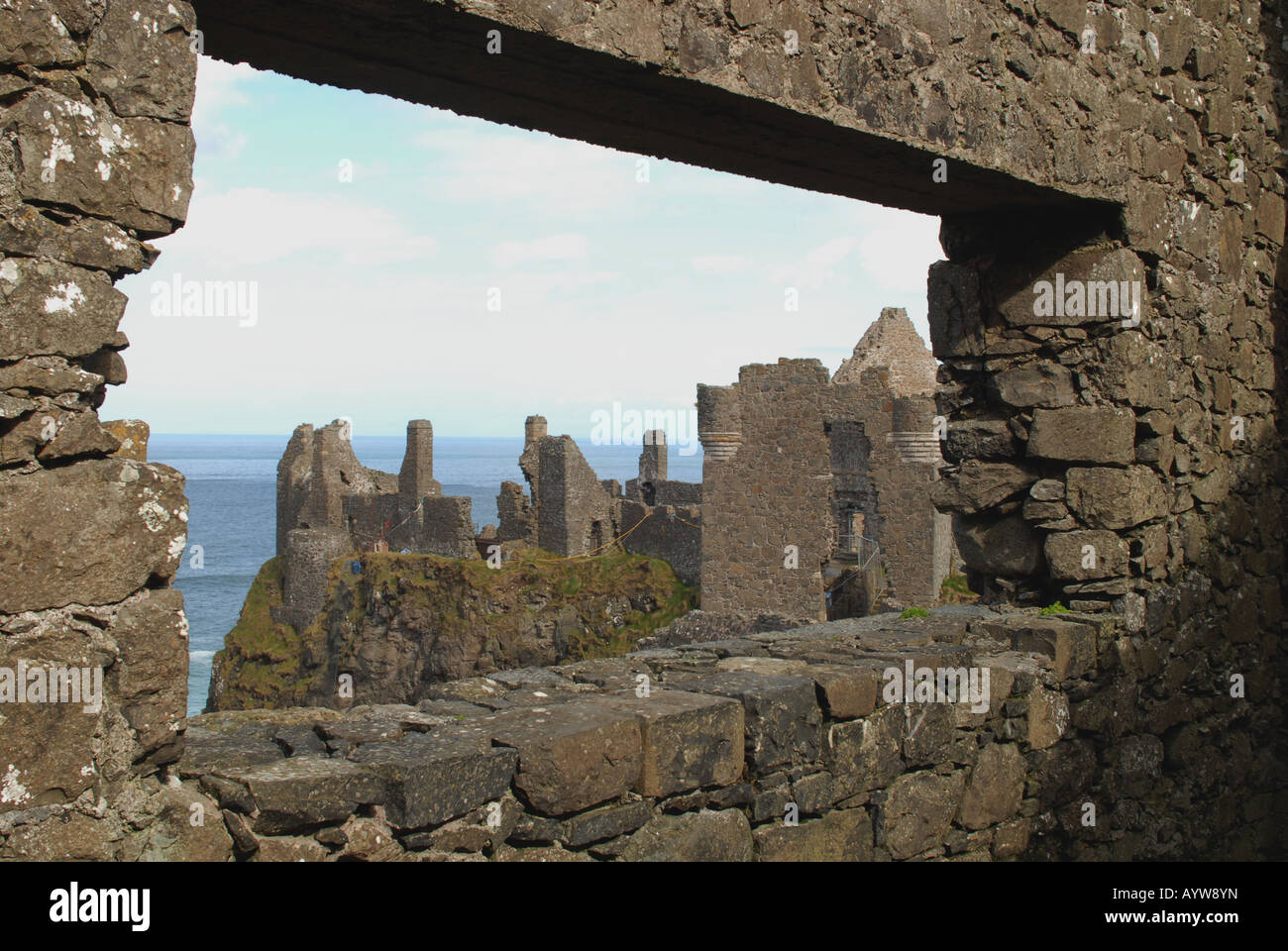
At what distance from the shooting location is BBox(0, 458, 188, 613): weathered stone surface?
2443 millimetres

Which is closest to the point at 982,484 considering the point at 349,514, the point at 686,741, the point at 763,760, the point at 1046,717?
the point at 1046,717

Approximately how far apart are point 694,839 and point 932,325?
3.35 meters

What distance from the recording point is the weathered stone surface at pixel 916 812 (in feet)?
15.0

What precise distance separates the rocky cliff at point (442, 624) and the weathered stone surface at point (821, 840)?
1936 centimetres

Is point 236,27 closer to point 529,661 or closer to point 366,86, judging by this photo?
point 366,86

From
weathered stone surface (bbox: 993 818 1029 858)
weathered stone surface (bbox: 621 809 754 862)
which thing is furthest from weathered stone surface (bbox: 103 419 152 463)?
weathered stone surface (bbox: 993 818 1029 858)

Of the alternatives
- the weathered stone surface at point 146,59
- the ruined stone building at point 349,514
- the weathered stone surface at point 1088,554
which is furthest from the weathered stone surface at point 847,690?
the ruined stone building at point 349,514

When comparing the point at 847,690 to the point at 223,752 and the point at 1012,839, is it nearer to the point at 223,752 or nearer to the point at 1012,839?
the point at 1012,839

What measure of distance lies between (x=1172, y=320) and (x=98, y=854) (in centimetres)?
546

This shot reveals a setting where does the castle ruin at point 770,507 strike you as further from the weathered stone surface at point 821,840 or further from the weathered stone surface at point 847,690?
the weathered stone surface at point 821,840

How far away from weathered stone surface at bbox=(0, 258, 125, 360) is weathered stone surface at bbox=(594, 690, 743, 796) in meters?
2.14

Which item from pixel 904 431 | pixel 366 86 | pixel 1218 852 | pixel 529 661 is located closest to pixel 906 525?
pixel 904 431

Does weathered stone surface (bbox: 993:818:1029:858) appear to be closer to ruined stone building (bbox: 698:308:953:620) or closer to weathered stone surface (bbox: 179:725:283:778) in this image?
weathered stone surface (bbox: 179:725:283:778)

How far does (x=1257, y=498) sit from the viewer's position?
6453mm
